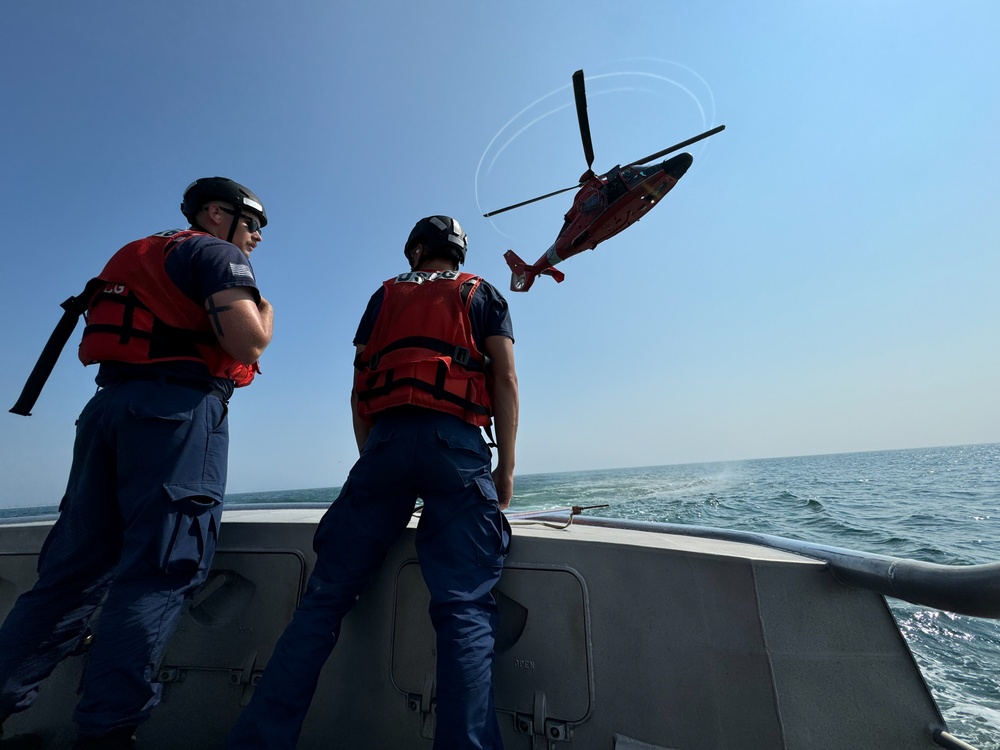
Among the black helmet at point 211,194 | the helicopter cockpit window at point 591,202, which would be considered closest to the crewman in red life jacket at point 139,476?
the black helmet at point 211,194

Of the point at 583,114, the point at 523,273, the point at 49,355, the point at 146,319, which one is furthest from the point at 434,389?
the point at 523,273

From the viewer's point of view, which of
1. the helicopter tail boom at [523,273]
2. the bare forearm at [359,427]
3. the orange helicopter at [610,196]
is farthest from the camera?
the helicopter tail boom at [523,273]

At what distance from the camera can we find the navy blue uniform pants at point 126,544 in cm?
133

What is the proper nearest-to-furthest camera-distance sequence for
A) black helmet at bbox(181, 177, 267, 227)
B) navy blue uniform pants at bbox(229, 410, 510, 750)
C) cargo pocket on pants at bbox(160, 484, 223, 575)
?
navy blue uniform pants at bbox(229, 410, 510, 750) → cargo pocket on pants at bbox(160, 484, 223, 575) → black helmet at bbox(181, 177, 267, 227)

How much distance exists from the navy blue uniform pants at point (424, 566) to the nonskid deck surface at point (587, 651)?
0.26m

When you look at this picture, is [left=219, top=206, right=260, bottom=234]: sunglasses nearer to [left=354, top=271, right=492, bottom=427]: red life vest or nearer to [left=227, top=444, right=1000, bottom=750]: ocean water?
[left=354, top=271, right=492, bottom=427]: red life vest

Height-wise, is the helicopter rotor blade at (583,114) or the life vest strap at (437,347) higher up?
the helicopter rotor blade at (583,114)

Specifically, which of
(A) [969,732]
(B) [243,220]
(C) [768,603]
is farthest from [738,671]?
(B) [243,220]

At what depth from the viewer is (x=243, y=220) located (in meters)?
1.99

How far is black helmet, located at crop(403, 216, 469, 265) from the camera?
210cm

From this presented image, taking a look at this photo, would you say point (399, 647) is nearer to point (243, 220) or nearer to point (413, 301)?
point (413, 301)

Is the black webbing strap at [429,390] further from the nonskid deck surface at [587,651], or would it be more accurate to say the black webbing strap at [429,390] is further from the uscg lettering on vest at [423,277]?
the nonskid deck surface at [587,651]

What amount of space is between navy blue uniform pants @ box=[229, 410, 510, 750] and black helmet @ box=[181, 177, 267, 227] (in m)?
1.20

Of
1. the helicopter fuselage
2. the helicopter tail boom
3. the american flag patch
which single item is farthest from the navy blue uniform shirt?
the helicopter tail boom
